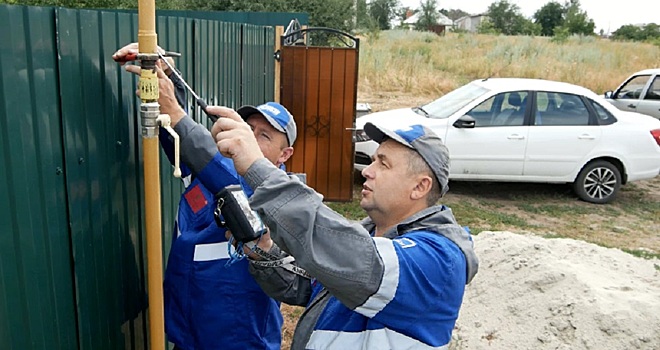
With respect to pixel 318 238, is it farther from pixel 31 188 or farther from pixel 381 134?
pixel 31 188

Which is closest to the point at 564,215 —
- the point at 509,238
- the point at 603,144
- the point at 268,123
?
the point at 603,144

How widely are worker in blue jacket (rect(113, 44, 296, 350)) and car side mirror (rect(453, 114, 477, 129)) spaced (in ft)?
20.5

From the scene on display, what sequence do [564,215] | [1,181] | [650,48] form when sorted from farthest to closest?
1. [650,48]
2. [564,215]
3. [1,181]

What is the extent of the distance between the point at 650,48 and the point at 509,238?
101 ft

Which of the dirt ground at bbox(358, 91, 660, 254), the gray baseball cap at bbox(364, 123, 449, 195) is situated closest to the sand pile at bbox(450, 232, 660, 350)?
the dirt ground at bbox(358, 91, 660, 254)

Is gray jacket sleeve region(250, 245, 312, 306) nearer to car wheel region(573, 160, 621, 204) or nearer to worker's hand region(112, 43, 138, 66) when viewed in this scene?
worker's hand region(112, 43, 138, 66)

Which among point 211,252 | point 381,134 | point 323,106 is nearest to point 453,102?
point 323,106

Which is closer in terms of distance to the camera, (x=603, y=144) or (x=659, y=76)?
(x=603, y=144)

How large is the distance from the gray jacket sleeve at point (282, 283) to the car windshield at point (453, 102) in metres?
6.76

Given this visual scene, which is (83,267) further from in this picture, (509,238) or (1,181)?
(509,238)

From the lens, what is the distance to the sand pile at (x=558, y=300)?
4.27 metres

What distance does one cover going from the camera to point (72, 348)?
2.12m

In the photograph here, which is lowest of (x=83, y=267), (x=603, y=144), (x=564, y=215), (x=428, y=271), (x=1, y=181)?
(x=564, y=215)

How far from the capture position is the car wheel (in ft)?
29.6
